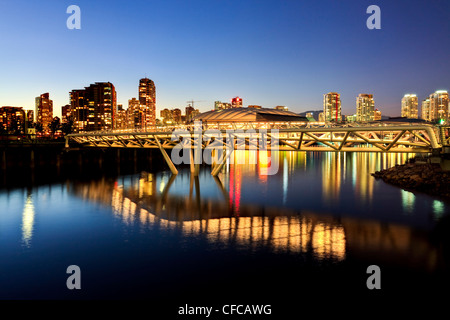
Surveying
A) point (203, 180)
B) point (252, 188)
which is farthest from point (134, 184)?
point (252, 188)

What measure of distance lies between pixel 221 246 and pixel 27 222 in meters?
18.7

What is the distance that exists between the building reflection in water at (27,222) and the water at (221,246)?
0.08 m

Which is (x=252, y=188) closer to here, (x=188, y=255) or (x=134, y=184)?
(x=134, y=184)

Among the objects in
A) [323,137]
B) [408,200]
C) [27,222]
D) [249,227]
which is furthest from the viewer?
[408,200]

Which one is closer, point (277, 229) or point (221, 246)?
point (221, 246)

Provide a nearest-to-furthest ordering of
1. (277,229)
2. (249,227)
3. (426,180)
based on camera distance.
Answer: (277,229) → (249,227) → (426,180)

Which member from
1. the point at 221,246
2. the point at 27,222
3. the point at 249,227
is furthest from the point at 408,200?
the point at 27,222

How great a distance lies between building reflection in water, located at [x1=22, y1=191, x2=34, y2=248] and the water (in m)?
0.08

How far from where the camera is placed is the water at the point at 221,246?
1547 cm

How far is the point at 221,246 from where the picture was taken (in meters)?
21.1

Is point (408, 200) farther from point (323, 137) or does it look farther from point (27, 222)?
point (27, 222)

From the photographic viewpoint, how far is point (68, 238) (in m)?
23.8

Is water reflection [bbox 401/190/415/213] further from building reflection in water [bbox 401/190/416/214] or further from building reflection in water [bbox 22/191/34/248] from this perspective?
building reflection in water [bbox 22/191/34/248]

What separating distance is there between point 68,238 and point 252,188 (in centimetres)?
2805
